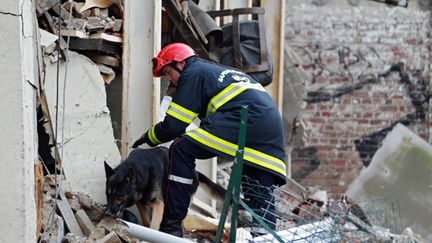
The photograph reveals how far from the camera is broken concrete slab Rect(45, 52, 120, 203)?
7320 mm

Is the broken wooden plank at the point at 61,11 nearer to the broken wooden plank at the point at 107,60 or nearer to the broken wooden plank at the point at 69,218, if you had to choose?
the broken wooden plank at the point at 107,60

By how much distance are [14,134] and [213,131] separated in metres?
1.86

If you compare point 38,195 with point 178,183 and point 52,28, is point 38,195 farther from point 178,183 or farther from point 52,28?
point 52,28

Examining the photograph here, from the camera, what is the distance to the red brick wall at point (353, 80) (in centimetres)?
1312

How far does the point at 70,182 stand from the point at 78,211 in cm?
49

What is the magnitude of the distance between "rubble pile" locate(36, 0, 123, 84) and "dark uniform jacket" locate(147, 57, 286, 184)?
3.73 feet

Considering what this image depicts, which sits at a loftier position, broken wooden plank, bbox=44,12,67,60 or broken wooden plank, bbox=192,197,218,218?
broken wooden plank, bbox=44,12,67,60

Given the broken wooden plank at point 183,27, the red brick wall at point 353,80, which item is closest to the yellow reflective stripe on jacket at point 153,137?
the broken wooden plank at point 183,27

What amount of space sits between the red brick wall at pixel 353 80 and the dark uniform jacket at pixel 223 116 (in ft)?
20.4

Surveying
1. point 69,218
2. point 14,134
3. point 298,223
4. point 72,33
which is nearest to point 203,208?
point 72,33

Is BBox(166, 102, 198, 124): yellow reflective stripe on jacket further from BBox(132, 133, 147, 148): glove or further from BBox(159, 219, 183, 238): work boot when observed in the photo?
BBox(159, 219, 183, 238): work boot

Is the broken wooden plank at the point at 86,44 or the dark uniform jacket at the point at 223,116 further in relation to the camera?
the broken wooden plank at the point at 86,44

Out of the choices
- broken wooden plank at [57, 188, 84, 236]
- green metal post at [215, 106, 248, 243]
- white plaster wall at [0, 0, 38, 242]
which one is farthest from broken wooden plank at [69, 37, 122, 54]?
green metal post at [215, 106, 248, 243]

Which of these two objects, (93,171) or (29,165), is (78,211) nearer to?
(93,171)
